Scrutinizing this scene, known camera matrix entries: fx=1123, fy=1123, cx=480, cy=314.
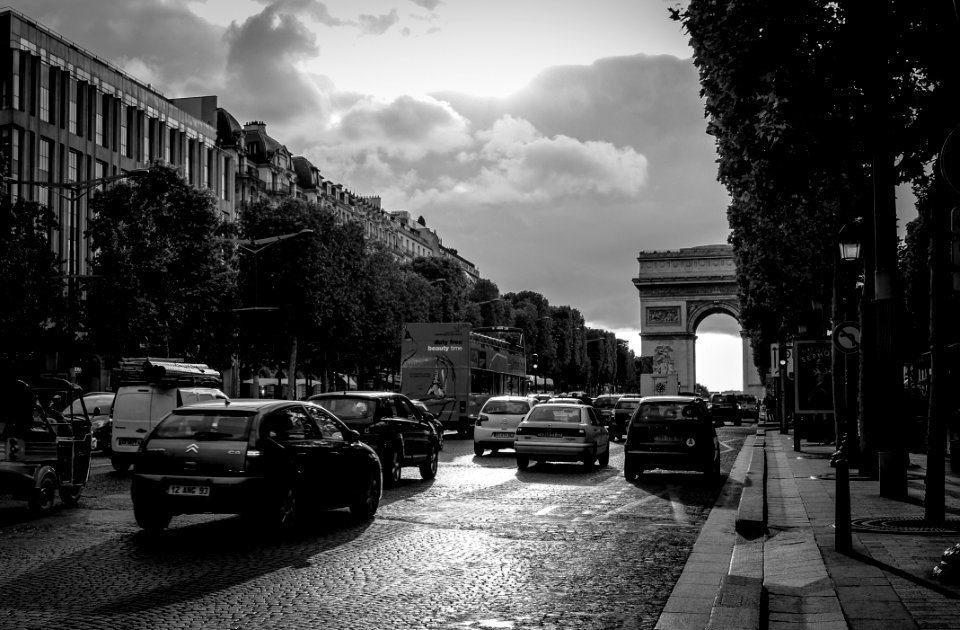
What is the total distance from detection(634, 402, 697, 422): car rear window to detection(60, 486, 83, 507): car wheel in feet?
31.6

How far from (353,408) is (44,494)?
18.8 feet

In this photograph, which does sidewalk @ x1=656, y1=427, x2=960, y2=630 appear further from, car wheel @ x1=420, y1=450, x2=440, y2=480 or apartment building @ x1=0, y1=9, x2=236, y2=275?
apartment building @ x1=0, y1=9, x2=236, y2=275

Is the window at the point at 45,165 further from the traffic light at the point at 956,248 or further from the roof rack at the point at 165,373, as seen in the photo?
the traffic light at the point at 956,248

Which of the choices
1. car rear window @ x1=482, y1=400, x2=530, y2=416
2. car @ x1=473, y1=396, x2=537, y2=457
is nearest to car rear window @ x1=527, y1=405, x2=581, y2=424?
car @ x1=473, y1=396, x2=537, y2=457

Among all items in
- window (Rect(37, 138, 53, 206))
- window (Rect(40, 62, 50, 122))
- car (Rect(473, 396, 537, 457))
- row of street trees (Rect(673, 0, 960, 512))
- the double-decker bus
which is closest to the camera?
row of street trees (Rect(673, 0, 960, 512))

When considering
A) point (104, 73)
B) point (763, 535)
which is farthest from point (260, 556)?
point (104, 73)

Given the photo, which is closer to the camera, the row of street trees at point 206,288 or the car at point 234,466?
the car at point 234,466

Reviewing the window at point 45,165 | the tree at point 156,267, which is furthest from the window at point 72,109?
the tree at point 156,267

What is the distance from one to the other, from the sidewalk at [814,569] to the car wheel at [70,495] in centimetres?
782

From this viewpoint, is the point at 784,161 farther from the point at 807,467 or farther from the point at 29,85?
the point at 29,85

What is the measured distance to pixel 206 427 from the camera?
37.1ft

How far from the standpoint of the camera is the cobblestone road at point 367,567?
7285 mm

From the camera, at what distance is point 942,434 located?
10.8 m

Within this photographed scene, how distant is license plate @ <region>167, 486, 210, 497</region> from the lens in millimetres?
10836
